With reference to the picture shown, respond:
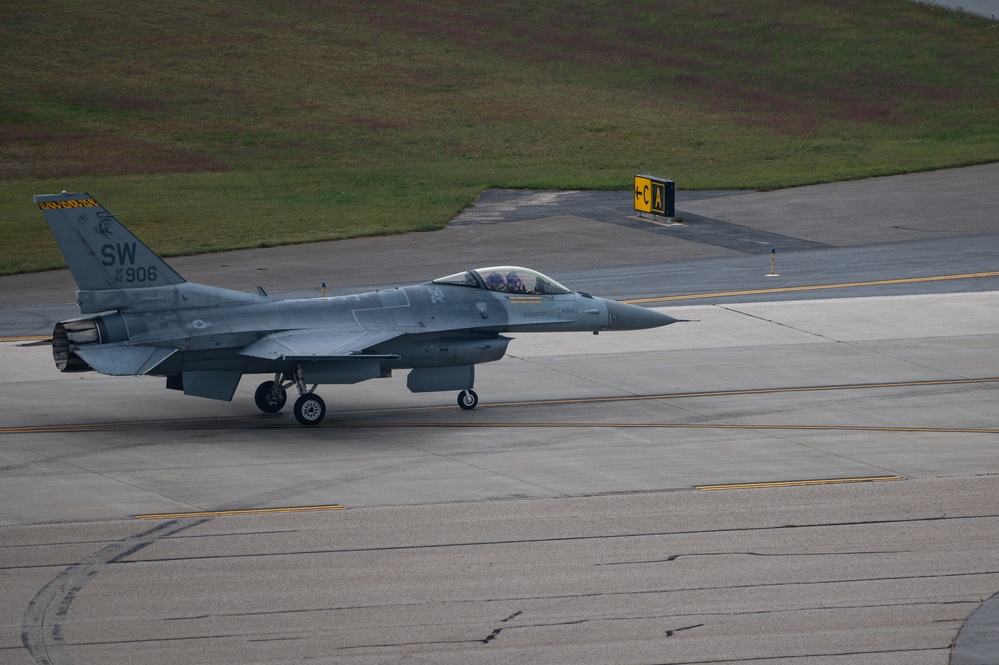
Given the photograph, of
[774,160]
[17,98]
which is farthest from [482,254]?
[17,98]

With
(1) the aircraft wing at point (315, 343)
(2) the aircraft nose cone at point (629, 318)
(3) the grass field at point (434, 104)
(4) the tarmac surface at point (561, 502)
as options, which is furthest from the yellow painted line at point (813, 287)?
(3) the grass field at point (434, 104)

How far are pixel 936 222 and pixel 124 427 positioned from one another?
33.8 metres

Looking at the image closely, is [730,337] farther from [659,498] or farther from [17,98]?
[17,98]

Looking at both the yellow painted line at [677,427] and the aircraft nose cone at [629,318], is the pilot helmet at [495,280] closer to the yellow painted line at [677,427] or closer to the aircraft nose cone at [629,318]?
the aircraft nose cone at [629,318]

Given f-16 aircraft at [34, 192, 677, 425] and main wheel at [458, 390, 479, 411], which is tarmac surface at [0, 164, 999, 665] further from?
f-16 aircraft at [34, 192, 677, 425]

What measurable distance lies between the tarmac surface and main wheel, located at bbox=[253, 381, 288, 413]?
16.7 inches

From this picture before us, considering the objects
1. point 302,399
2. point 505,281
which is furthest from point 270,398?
point 505,281

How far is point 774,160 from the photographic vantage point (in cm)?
6219

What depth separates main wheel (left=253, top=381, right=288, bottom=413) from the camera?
85.0 feet

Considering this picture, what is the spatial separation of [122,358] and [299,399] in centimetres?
347

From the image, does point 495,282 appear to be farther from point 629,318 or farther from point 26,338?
point 26,338

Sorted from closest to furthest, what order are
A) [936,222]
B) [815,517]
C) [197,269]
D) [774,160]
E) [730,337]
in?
[815,517] < [730,337] < [197,269] < [936,222] < [774,160]

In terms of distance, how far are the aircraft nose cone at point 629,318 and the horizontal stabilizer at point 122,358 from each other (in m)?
9.28

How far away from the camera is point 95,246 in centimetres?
2375
